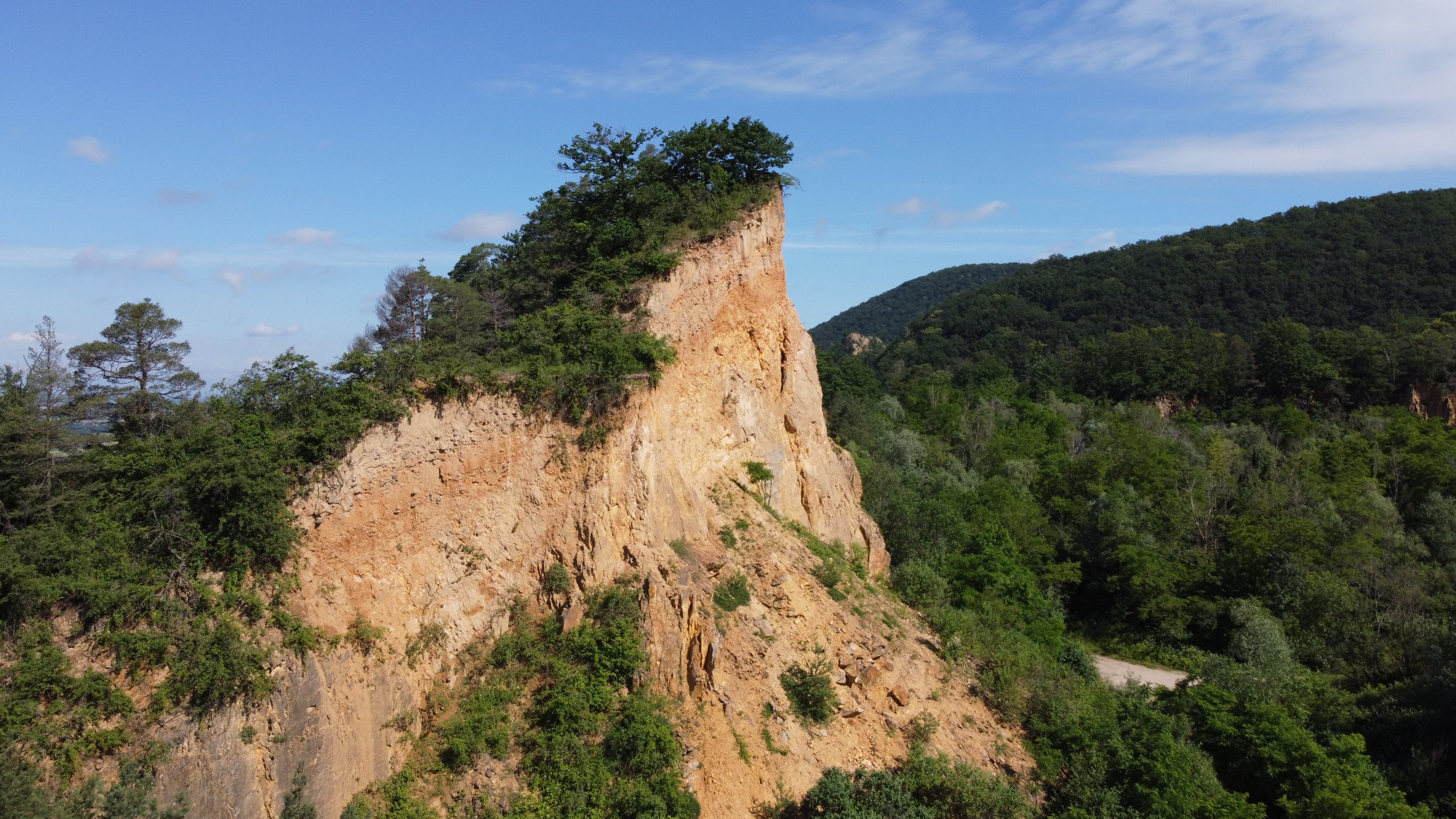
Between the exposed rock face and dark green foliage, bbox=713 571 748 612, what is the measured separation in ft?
0.87

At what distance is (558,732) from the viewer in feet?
52.4

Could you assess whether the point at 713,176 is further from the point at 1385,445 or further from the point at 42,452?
the point at 1385,445

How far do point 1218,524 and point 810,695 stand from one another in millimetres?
29042

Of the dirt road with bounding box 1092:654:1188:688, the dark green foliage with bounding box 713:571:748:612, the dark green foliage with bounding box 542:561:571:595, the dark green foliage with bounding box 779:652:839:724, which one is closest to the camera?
the dark green foliage with bounding box 542:561:571:595

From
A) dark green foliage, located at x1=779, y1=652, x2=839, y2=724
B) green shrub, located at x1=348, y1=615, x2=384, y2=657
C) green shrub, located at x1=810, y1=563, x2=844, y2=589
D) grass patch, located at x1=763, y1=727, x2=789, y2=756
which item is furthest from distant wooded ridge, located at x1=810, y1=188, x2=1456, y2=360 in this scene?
green shrub, located at x1=348, y1=615, x2=384, y2=657

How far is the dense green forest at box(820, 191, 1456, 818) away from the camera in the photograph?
21.6 meters

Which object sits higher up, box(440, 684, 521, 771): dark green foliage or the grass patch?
box(440, 684, 521, 771): dark green foliage

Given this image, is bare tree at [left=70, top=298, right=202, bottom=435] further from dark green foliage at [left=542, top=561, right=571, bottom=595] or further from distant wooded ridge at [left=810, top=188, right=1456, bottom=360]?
distant wooded ridge at [left=810, top=188, right=1456, bottom=360]

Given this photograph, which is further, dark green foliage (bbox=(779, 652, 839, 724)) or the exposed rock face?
dark green foliage (bbox=(779, 652, 839, 724))

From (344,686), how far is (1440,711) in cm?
2847

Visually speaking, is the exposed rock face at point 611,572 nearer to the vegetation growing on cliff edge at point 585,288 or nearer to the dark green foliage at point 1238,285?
the vegetation growing on cliff edge at point 585,288

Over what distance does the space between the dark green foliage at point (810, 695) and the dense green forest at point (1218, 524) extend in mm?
2155

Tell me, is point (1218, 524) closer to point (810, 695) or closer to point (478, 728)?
point (810, 695)

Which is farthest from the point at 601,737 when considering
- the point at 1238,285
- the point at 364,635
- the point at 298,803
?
the point at 1238,285
